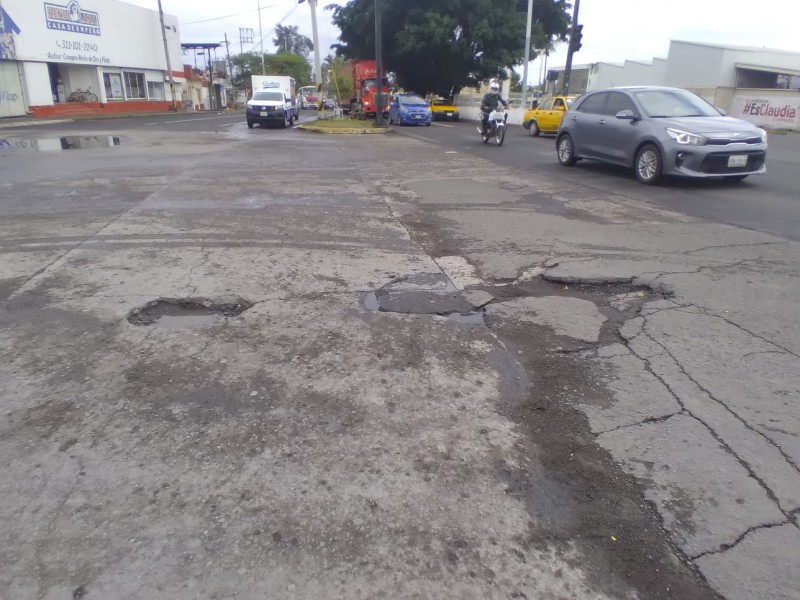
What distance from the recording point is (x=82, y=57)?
4097 cm

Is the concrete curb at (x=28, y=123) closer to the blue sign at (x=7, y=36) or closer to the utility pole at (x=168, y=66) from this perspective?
the blue sign at (x=7, y=36)

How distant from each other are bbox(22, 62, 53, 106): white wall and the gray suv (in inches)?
1404

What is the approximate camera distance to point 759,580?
221 centimetres

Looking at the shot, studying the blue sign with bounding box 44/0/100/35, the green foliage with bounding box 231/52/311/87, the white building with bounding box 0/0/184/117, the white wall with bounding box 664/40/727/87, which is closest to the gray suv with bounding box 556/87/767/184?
the white wall with bounding box 664/40/727/87

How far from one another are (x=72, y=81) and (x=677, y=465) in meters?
49.5

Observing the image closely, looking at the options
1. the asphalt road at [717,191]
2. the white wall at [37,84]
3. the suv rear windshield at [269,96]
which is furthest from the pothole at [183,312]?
the white wall at [37,84]

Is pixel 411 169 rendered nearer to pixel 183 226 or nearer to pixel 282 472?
pixel 183 226

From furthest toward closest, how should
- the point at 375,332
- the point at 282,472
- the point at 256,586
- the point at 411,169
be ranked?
1. the point at 411,169
2. the point at 375,332
3. the point at 282,472
4. the point at 256,586

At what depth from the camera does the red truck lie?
38.3 m

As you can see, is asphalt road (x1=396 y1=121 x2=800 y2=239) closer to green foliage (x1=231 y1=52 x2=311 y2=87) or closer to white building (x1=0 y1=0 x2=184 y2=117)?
white building (x1=0 y1=0 x2=184 y2=117)

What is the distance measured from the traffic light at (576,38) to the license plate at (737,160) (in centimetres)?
1708

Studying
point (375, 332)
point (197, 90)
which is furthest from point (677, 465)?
point (197, 90)

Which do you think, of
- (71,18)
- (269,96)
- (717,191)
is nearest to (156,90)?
(71,18)

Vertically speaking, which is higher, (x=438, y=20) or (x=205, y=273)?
(x=438, y=20)
